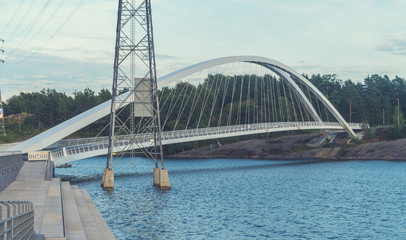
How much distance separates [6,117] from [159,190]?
104 meters

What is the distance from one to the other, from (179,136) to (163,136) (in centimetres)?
212

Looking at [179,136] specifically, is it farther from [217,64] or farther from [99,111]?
[99,111]

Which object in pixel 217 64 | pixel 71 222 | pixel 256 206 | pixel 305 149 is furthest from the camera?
pixel 305 149

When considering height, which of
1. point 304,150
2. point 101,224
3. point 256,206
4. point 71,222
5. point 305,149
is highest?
point 305,149

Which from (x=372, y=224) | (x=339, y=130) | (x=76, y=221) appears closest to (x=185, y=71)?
(x=372, y=224)

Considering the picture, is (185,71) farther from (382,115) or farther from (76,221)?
(382,115)

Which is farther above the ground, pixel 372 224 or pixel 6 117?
pixel 6 117

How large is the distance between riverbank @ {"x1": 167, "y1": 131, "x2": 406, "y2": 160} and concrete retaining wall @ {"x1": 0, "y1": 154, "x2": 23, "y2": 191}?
188 feet

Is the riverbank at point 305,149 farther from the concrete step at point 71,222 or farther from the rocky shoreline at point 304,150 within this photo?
the concrete step at point 71,222

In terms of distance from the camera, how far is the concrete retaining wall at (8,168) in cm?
2675

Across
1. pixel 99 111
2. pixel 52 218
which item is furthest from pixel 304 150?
pixel 52 218

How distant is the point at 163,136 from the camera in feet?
173

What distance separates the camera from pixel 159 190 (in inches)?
1565

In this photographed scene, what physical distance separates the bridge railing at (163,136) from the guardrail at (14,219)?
3168cm
